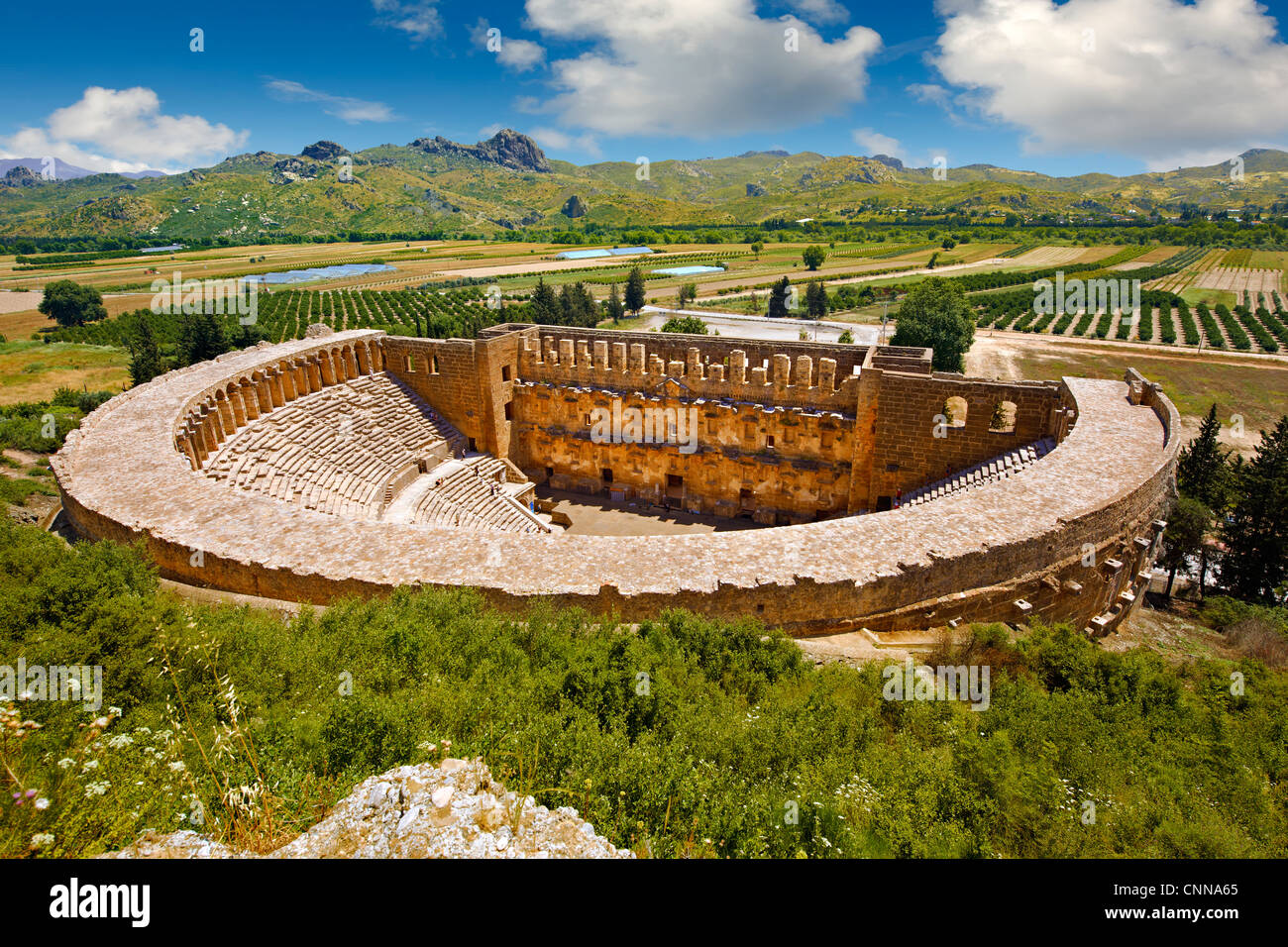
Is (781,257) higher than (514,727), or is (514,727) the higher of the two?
(781,257)

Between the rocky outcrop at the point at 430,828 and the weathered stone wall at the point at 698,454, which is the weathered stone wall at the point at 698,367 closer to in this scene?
the weathered stone wall at the point at 698,454

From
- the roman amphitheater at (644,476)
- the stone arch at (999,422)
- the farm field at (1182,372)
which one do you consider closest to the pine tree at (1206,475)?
the roman amphitheater at (644,476)

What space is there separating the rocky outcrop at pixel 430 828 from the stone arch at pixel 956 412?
58.0 ft

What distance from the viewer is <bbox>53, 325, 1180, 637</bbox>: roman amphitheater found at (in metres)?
11.5

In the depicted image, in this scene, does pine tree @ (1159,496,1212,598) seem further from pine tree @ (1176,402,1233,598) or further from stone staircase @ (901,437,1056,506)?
stone staircase @ (901,437,1056,506)

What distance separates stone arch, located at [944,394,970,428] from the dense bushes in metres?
10.4

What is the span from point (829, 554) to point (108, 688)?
10.3 metres

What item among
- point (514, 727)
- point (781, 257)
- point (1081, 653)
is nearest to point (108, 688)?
point (514, 727)

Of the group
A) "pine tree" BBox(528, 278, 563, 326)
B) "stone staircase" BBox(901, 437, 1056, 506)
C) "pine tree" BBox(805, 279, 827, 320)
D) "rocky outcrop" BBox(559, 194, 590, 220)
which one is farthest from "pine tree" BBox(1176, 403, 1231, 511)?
"rocky outcrop" BBox(559, 194, 590, 220)

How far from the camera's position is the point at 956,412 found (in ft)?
74.4

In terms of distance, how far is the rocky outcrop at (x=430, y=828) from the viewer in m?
4.08

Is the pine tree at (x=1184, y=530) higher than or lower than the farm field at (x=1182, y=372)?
lower

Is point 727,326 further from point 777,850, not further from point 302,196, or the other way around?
point 302,196
